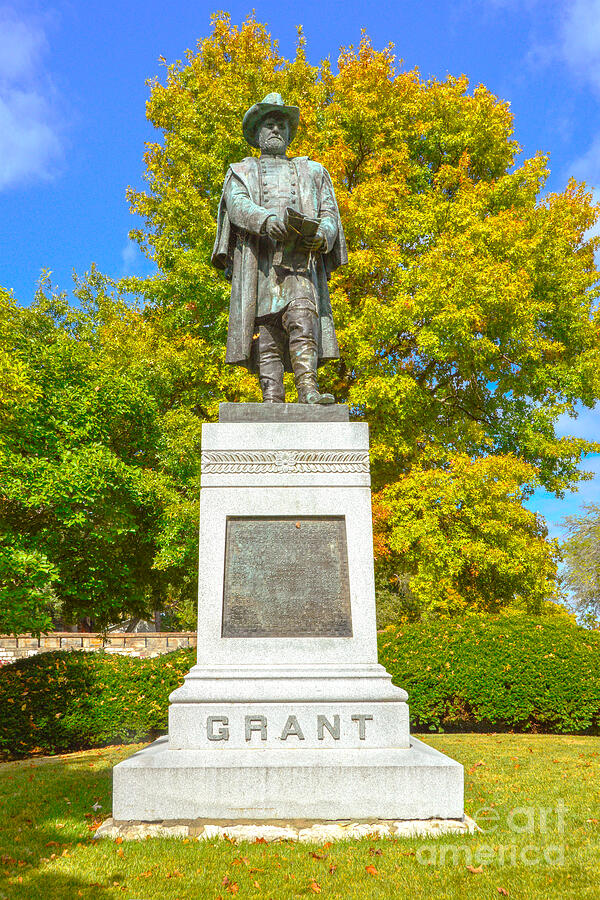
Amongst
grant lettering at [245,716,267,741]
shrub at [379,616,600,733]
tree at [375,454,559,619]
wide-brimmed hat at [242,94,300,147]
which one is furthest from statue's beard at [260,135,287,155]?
tree at [375,454,559,619]

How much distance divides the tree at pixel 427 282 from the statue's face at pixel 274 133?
825 cm

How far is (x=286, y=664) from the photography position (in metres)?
5.59

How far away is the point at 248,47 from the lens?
19141 millimetres

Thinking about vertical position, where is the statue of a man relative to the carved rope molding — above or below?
above

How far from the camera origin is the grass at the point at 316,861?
3928 mm

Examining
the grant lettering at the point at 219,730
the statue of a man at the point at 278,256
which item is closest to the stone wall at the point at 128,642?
the statue of a man at the point at 278,256

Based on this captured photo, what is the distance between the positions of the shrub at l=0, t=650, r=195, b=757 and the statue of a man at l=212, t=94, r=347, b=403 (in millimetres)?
6163

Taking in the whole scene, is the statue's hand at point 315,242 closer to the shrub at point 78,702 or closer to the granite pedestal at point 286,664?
the granite pedestal at point 286,664

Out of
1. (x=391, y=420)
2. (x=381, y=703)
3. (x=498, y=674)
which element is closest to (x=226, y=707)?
(x=381, y=703)

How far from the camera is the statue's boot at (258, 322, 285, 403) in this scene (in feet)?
22.7

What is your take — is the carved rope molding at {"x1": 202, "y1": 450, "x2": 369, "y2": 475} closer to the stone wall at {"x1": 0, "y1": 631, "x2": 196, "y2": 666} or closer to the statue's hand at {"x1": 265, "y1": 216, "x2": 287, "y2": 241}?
the statue's hand at {"x1": 265, "y1": 216, "x2": 287, "y2": 241}

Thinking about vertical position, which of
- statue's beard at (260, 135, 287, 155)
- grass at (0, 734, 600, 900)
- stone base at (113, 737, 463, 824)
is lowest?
grass at (0, 734, 600, 900)

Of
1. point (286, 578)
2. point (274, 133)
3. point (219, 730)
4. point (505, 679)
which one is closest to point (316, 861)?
point (219, 730)

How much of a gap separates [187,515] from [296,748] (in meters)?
10.1
